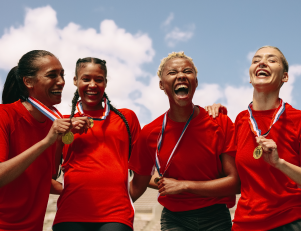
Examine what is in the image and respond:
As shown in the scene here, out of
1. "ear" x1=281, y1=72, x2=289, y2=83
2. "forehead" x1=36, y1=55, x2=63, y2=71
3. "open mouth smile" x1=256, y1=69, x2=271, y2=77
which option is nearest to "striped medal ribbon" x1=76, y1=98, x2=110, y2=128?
"forehead" x1=36, y1=55, x2=63, y2=71

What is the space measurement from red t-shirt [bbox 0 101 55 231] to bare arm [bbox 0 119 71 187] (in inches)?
5.9

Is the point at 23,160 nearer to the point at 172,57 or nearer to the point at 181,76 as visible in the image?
the point at 181,76

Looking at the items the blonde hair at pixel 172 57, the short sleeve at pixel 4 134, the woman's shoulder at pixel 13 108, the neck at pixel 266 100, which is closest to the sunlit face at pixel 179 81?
the blonde hair at pixel 172 57

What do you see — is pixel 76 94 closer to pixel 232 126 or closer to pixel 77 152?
pixel 77 152

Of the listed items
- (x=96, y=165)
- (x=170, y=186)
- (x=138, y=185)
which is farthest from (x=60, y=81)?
(x=170, y=186)

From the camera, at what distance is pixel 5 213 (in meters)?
3.46

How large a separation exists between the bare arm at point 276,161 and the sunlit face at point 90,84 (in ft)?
7.08

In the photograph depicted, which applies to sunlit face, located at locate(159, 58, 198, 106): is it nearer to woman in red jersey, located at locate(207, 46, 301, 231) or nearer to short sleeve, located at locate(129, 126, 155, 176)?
short sleeve, located at locate(129, 126, 155, 176)

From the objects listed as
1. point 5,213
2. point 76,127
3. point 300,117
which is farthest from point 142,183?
point 300,117

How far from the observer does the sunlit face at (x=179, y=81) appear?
14.1 ft

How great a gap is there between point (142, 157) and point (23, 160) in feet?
5.34

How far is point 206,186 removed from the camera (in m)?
3.90

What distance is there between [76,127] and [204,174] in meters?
1.61

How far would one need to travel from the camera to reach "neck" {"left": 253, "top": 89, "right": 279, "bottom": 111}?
382cm
